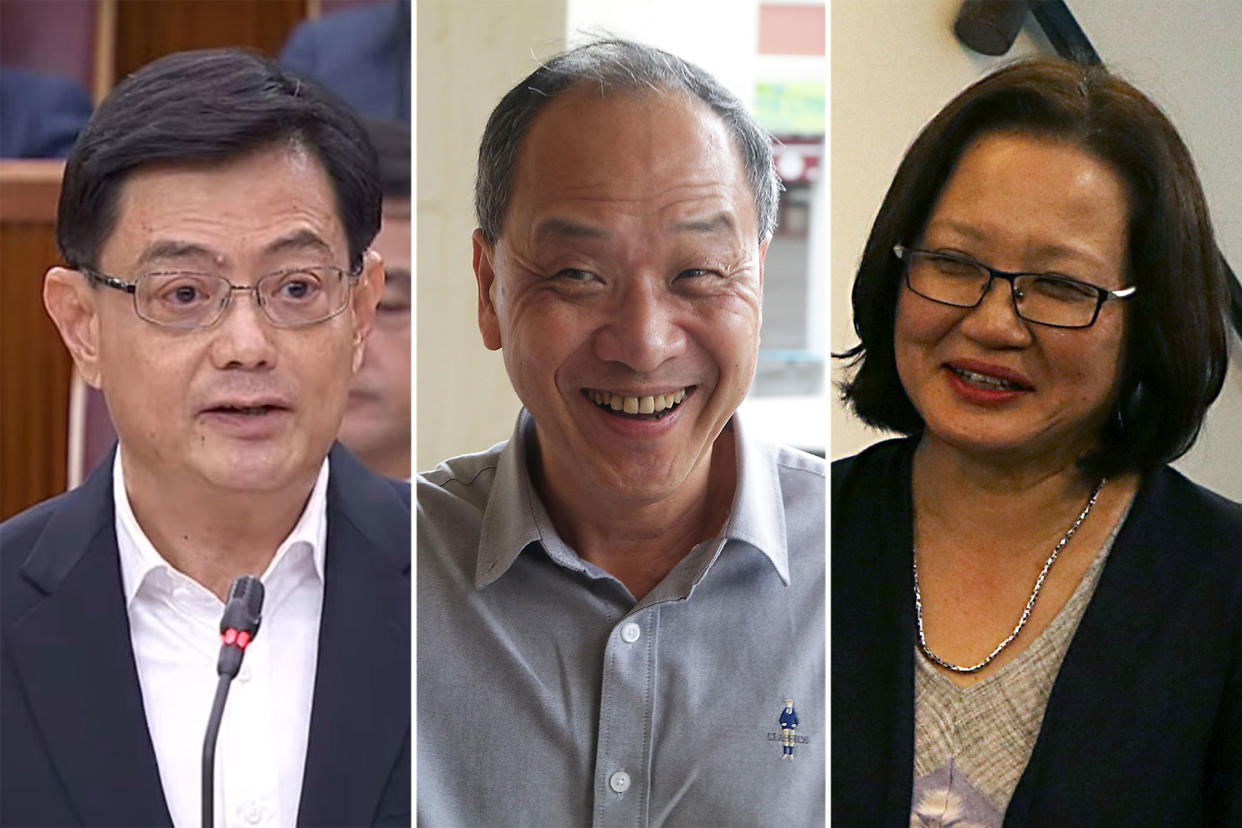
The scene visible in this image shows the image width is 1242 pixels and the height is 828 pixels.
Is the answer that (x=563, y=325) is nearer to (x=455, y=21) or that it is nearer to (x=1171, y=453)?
(x=455, y=21)

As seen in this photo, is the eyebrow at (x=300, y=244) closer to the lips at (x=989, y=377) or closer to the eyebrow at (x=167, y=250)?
the eyebrow at (x=167, y=250)

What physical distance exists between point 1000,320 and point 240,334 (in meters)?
0.94

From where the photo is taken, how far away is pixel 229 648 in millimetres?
1675

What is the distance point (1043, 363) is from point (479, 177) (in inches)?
29.5

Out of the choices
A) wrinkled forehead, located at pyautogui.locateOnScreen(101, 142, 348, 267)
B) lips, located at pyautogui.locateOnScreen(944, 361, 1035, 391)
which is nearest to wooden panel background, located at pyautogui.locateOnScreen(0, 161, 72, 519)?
wrinkled forehead, located at pyautogui.locateOnScreen(101, 142, 348, 267)

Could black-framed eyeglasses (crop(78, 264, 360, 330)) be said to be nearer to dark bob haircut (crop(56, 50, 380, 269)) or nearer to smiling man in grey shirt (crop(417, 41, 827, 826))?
dark bob haircut (crop(56, 50, 380, 269))

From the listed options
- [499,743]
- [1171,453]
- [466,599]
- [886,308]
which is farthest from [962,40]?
[499,743]

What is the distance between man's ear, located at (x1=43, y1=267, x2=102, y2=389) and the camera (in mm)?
1729

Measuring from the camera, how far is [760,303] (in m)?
1.75

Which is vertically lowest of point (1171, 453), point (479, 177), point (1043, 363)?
point (1171, 453)

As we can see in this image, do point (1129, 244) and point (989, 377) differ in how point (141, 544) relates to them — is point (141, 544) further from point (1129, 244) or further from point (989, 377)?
point (1129, 244)

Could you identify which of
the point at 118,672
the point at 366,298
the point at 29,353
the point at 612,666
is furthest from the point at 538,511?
the point at 29,353

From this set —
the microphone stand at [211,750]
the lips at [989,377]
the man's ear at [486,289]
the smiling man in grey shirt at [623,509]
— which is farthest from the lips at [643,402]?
the microphone stand at [211,750]

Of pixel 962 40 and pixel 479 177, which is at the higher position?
pixel 962 40
